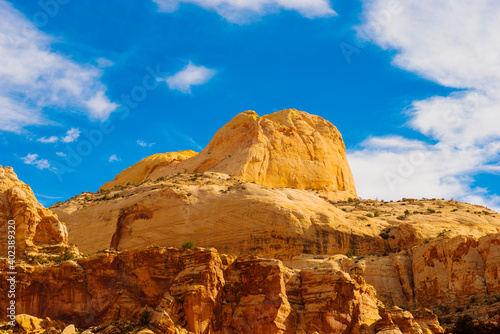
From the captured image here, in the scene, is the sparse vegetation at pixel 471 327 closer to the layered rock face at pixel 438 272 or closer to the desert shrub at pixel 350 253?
the layered rock face at pixel 438 272

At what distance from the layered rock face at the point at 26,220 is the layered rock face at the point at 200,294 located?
2.54 metres

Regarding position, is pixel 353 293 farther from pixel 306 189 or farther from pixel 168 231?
pixel 306 189

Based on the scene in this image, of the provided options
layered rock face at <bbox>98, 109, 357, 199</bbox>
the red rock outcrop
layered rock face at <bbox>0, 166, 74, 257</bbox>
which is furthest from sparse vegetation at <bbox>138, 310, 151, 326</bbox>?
layered rock face at <bbox>98, 109, 357, 199</bbox>

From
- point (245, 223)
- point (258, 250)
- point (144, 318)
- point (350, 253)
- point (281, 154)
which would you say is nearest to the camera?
point (144, 318)

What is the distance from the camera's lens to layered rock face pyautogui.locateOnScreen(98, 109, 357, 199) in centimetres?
10169

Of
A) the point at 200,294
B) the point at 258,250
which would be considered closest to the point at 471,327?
the point at 200,294

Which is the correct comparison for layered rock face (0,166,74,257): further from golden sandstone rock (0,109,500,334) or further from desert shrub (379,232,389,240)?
desert shrub (379,232,389,240)

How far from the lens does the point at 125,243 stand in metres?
78.1

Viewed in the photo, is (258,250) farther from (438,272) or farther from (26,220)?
(26,220)

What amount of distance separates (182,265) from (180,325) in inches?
206

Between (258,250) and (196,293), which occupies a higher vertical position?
(258,250)

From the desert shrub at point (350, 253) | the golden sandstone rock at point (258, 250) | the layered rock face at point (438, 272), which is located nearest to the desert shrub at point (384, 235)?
the golden sandstone rock at point (258, 250)

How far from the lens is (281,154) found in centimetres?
10450

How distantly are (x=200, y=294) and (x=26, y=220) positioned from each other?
12.0 metres
